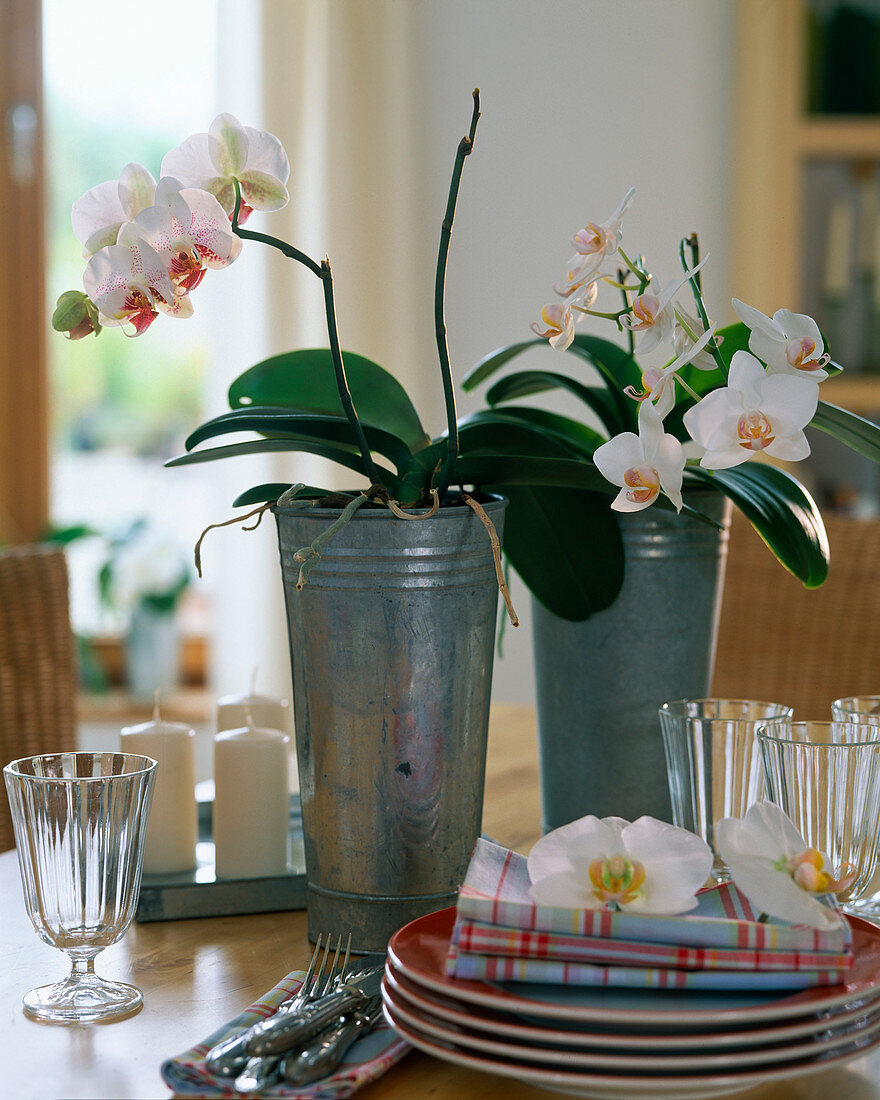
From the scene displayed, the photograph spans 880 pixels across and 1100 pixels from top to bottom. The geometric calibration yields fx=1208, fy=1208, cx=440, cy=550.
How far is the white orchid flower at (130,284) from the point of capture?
2.18ft

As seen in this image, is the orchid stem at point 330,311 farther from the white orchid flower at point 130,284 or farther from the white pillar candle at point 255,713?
the white pillar candle at point 255,713

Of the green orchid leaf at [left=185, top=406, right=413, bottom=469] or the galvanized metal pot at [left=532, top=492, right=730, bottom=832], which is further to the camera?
the galvanized metal pot at [left=532, top=492, right=730, bottom=832]

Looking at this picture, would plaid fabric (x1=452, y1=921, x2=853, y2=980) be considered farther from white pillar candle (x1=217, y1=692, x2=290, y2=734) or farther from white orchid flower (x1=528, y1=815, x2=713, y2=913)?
white pillar candle (x1=217, y1=692, x2=290, y2=734)

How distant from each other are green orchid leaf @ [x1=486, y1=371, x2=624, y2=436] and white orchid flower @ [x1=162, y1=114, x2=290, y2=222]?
0.29 metres

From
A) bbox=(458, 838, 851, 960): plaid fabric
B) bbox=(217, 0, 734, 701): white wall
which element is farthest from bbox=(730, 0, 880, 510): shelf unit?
bbox=(458, 838, 851, 960): plaid fabric

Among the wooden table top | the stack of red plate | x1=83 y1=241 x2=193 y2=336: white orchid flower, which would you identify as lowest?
the wooden table top

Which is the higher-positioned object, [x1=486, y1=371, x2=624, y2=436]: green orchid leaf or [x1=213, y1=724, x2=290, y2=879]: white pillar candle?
[x1=486, y1=371, x2=624, y2=436]: green orchid leaf

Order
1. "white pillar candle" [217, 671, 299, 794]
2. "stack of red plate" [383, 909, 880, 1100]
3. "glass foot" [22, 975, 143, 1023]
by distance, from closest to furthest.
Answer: "stack of red plate" [383, 909, 880, 1100], "glass foot" [22, 975, 143, 1023], "white pillar candle" [217, 671, 299, 794]

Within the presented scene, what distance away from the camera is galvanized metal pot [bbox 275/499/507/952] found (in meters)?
0.68

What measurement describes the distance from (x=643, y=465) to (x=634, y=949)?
0.83 ft

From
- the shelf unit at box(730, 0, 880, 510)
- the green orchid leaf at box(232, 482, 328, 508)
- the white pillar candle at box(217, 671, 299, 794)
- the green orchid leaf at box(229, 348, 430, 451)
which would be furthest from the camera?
the shelf unit at box(730, 0, 880, 510)

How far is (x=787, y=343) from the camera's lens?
64 centimetres

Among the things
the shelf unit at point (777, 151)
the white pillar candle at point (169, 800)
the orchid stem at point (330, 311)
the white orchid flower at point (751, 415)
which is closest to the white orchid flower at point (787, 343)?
the white orchid flower at point (751, 415)

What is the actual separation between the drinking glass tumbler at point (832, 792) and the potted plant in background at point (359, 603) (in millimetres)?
174
